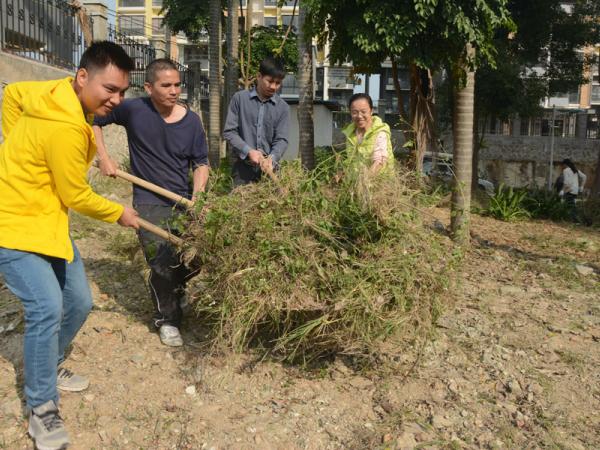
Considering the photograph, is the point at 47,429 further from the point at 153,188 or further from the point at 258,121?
the point at 258,121

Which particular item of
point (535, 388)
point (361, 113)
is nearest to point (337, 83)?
point (361, 113)

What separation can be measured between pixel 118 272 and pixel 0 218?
282cm

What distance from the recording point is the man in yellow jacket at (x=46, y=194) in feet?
8.60

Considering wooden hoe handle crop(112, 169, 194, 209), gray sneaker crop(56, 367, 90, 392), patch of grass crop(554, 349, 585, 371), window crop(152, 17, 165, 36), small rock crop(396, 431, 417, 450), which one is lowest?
small rock crop(396, 431, 417, 450)

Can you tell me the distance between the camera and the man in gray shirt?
4.33 meters

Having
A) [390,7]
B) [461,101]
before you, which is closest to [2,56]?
[390,7]

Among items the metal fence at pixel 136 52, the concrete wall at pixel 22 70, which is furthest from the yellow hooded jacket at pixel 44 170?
the metal fence at pixel 136 52

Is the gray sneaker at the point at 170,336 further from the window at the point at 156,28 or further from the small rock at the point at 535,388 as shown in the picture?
the window at the point at 156,28

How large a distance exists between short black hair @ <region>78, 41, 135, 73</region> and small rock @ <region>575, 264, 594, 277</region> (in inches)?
198

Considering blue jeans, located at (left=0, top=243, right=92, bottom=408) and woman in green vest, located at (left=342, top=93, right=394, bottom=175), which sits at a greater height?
woman in green vest, located at (left=342, top=93, right=394, bottom=175)

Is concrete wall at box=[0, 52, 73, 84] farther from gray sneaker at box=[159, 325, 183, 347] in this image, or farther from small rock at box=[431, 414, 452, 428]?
small rock at box=[431, 414, 452, 428]

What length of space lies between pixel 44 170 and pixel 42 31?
25.9 feet

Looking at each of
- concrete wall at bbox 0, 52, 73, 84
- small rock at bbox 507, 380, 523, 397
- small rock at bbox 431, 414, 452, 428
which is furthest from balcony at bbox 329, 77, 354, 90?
small rock at bbox 431, 414, 452, 428

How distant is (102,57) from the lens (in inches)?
107
